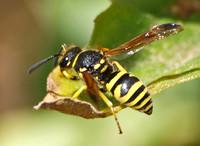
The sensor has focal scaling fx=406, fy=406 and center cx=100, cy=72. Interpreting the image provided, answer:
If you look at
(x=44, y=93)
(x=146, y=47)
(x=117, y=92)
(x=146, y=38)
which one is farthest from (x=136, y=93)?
(x=44, y=93)

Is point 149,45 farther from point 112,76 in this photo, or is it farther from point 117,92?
point 117,92

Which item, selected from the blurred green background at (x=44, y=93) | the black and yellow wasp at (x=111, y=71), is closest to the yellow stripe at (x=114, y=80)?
the black and yellow wasp at (x=111, y=71)

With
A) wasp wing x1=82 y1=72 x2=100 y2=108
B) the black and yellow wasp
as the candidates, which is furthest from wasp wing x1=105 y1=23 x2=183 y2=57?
wasp wing x1=82 y1=72 x2=100 y2=108

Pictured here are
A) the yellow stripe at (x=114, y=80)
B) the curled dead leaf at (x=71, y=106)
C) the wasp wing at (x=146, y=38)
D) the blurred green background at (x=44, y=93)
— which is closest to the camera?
the curled dead leaf at (x=71, y=106)

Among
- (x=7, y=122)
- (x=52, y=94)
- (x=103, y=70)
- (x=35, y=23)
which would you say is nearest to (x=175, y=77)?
(x=103, y=70)

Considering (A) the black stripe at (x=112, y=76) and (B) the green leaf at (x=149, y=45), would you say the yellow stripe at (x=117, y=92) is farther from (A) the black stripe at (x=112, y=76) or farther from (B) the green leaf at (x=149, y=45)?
(B) the green leaf at (x=149, y=45)

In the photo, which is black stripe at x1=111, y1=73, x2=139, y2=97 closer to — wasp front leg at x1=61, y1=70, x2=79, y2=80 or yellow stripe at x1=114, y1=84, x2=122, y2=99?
yellow stripe at x1=114, y1=84, x2=122, y2=99

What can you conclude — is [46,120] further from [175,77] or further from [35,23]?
[175,77]
